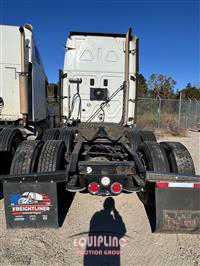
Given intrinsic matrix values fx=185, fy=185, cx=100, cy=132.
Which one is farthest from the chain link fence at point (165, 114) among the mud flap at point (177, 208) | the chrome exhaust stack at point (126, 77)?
the mud flap at point (177, 208)

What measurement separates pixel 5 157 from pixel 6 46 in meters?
2.60

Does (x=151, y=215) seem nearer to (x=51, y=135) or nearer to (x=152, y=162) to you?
(x=152, y=162)

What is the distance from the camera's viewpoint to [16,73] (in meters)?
4.34

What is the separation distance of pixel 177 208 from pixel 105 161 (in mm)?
1102

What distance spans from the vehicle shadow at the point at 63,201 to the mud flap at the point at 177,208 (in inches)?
56.0

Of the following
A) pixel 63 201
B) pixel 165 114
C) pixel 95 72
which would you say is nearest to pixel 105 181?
pixel 63 201

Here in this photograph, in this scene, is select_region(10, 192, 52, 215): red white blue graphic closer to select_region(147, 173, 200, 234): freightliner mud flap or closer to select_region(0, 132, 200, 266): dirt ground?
select_region(0, 132, 200, 266): dirt ground

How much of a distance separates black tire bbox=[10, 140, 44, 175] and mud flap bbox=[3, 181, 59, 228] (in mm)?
320

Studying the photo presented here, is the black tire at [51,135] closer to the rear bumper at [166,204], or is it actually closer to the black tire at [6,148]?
the black tire at [6,148]

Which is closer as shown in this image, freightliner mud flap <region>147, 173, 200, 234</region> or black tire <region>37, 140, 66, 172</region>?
freightliner mud flap <region>147, 173, 200, 234</region>

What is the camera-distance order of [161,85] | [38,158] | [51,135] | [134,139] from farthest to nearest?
[161,85] → [51,135] → [134,139] → [38,158]

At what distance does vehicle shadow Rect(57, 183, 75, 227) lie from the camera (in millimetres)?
2865

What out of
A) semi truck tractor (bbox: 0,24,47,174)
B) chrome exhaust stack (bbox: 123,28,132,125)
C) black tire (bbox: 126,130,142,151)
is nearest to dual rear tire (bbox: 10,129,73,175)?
semi truck tractor (bbox: 0,24,47,174)

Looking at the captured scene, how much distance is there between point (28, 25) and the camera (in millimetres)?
4469
